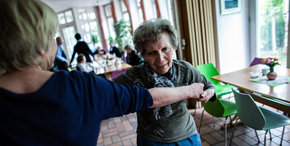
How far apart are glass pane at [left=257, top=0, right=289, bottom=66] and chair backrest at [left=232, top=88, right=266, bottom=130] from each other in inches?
93.1

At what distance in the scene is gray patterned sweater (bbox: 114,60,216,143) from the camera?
3.78ft

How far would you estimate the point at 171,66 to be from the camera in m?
1.28

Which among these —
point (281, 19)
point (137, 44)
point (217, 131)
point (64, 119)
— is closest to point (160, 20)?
point (137, 44)

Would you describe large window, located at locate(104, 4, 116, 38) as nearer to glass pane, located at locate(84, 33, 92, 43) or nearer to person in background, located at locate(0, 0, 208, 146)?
glass pane, located at locate(84, 33, 92, 43)

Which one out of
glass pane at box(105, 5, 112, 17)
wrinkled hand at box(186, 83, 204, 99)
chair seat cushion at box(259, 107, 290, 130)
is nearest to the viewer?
wrinkled hand at box(186, 83, 204, 99)

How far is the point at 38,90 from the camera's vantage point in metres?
0.59

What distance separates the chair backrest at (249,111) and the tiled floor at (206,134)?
761mm

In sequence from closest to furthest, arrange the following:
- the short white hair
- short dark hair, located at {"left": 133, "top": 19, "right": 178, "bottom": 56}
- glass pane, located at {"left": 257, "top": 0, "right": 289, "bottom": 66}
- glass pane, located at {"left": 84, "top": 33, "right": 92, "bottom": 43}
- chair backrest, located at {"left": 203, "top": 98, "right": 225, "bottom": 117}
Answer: the short white hair, short dark hair, located at {"left": 133, "top": 19, "right": 178, "bottom": 56}, chair backrest, located at {"left": 203, "top": 98, "right": 225, "bottom": 117}, glass pane, located at {"left": 257, "top": 0, "right": 289, "bottom": 66}, glass pane, located at {"left": 84, "top": 33, "right": 92, "bottom": 43}

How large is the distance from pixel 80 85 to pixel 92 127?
0.16m

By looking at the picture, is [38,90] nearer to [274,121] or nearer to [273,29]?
[274,121]

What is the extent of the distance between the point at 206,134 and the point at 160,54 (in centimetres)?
225

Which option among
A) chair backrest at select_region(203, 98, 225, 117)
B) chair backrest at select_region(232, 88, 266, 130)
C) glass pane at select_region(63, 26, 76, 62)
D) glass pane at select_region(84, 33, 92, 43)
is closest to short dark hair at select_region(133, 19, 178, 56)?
chair backrest at select_region(232, 88, 266, 130)

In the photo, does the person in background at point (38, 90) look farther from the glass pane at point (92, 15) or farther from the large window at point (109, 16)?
the glass pane at point (92, 15)

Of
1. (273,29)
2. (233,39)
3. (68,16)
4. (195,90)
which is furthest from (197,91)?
(68,16)
